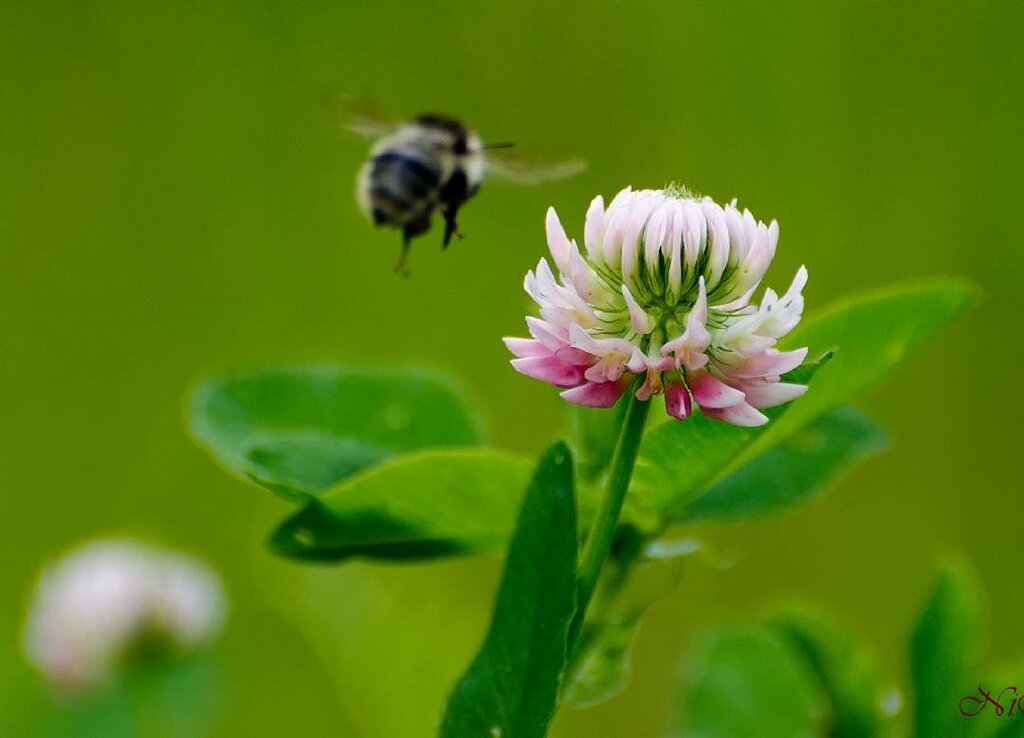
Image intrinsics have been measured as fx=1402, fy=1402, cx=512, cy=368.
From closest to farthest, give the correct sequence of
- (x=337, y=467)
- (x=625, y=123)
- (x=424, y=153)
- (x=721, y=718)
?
(x=337, y=467)
(x=721, y=718)
(x=424, y=153)
(x=625, y=123)

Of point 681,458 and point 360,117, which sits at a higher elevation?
point 360,117

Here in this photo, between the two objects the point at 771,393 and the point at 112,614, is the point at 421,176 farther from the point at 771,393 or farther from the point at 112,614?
the point at 112,614

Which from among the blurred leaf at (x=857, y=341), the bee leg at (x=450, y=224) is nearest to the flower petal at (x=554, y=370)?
the blurred leaf at (x=857, y=341)

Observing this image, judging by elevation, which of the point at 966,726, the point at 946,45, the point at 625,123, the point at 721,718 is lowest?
the point at 721,718

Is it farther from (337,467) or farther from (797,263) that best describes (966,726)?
(797,263)

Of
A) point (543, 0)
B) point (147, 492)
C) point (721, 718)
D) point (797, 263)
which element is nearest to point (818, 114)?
point (797, 263)
